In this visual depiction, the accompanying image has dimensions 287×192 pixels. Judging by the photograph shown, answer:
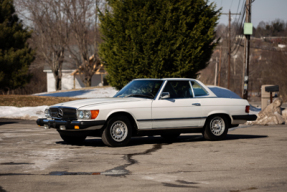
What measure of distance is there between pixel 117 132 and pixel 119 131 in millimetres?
51

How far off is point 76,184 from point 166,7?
16.9 m

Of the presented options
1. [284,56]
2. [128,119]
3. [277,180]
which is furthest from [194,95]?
[284,56]

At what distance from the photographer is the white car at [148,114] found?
9.59 metres

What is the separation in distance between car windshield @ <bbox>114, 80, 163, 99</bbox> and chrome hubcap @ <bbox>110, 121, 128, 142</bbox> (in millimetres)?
1025

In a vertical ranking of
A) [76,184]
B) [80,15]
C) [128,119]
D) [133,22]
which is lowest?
[76,184]

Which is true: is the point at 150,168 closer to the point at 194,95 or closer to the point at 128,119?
the point at 128,119

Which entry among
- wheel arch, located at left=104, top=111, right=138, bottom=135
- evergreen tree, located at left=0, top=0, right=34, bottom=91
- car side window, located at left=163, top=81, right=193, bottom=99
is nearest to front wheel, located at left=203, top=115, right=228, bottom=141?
car side window, located at left=163, top=81, right=193, bottom=99

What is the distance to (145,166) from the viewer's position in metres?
7.38

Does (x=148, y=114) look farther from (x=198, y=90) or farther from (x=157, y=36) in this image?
(x=157, y=36)

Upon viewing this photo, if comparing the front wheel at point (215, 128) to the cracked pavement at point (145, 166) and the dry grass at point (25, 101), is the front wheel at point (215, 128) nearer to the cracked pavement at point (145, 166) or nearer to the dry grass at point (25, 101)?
the cracked pavement at point (145, 166)

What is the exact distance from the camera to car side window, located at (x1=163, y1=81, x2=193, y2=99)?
35.3ft

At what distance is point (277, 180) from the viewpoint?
20.4ft

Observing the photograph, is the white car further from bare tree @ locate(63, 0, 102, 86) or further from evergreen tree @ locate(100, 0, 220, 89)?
bare tree @ locate(63, 0, 102, 86)

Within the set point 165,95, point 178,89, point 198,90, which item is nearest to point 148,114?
point 165,95
